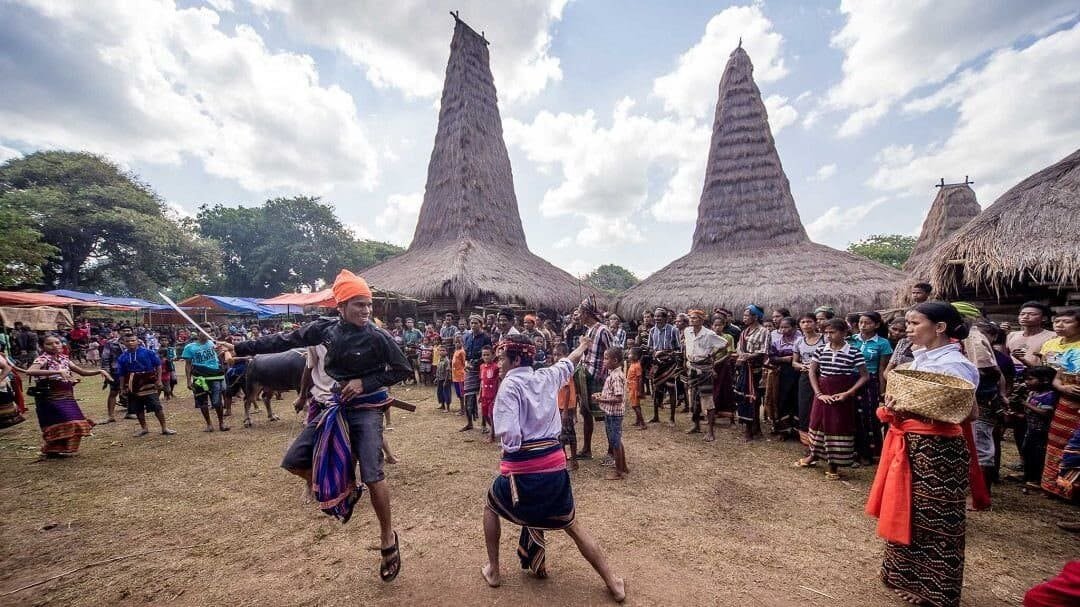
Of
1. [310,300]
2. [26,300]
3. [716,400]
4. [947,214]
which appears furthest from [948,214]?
[26,300]

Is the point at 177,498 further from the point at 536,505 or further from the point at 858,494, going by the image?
the point at 858,494

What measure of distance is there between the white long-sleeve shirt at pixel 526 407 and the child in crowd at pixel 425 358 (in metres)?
8.25

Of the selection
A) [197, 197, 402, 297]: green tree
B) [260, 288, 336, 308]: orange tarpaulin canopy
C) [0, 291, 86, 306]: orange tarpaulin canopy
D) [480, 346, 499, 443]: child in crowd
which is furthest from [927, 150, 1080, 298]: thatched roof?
[197, 197, 402, 297]: green tree

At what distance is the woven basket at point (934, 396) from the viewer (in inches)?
90.3

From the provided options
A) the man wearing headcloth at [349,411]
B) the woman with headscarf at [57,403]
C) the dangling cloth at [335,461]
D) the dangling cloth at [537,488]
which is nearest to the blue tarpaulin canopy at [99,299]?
the woman with headscarf at [57,403]

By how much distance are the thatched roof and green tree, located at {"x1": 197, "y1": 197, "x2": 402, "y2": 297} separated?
3805cm

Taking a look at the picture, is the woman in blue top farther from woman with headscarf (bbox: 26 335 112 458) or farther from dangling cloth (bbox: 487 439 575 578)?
woman with headscarf (bbox: 26 335 112 458)

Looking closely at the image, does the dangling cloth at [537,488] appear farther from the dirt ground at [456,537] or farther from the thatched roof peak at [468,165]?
the thatched roof peak at [468,165]

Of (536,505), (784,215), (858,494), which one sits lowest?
(858,494)

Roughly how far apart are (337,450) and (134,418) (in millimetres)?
8171

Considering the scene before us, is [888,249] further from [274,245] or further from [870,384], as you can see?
[274,245]

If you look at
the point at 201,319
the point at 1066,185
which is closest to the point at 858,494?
the point at 1066,185

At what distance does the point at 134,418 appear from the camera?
7941mm

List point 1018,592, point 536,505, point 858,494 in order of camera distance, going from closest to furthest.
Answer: point 536,505 < point 1018,592 < point 858,494
